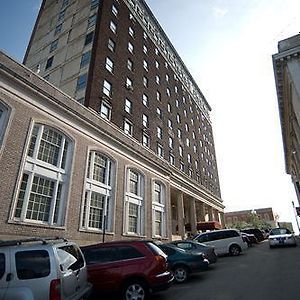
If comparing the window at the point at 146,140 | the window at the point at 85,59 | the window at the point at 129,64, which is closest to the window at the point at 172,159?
the window at the point at 146,140

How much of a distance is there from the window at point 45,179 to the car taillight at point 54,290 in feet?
33.4

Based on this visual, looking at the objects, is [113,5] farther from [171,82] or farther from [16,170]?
[16,170]

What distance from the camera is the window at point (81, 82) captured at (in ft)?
79.8

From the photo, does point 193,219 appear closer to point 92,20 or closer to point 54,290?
point 92,20

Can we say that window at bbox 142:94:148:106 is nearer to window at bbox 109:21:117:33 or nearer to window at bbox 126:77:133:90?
window at bbox 126:77:133:90

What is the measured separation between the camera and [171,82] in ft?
148

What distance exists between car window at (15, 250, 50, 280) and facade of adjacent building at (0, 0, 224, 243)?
9192 millimetres

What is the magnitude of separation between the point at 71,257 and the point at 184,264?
21.3 feet

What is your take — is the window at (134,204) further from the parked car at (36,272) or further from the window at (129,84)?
the parked car at (36,272)

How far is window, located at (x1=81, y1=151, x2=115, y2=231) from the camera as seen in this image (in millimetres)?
18609

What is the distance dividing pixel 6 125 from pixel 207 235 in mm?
14977

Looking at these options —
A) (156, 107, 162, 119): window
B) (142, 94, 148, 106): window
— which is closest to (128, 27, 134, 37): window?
(142, 94, 148, 106): window

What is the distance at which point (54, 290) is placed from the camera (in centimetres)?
492

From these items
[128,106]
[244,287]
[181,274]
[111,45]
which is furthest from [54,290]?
[111,45]
